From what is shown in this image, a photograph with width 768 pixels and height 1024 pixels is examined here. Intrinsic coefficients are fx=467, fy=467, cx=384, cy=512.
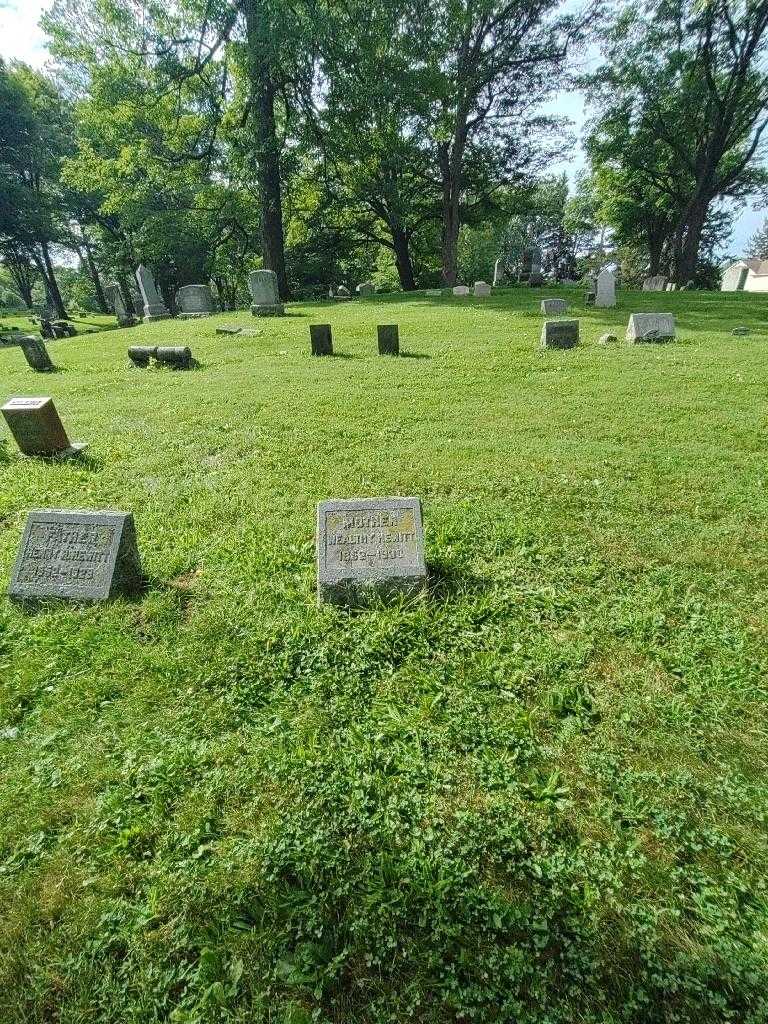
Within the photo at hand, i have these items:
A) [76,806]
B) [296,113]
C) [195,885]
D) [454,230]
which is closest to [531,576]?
[195,885]

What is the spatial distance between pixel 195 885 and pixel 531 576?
262cm

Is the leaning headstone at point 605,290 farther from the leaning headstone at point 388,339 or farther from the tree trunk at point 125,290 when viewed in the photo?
the tree trunk at point 125,290

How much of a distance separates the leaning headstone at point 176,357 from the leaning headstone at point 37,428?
481 centimetres

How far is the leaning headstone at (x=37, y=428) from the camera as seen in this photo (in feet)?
18.0

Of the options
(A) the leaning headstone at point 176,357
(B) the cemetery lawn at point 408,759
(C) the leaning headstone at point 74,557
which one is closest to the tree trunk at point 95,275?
(A) the leaning headstone at point 176,357

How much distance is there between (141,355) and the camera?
1051 cm

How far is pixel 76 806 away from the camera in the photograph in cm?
210

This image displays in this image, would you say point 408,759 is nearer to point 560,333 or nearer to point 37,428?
point 37,428

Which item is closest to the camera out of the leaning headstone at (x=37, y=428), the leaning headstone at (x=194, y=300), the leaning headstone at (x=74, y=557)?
the leaning headstone at (x=74, y=557)

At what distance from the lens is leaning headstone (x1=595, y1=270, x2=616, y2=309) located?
14.0 meters

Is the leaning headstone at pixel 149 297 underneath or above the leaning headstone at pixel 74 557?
above

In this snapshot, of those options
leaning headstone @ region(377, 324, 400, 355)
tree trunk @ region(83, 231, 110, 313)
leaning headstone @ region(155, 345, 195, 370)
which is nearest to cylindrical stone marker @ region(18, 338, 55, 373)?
leaning headstone @ region(155, 345, 195, 370)

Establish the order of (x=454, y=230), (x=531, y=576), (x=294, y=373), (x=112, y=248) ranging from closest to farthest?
(x=531, y=576), (x=294, y=373), (x=454, y=230), (x=112, y=248)

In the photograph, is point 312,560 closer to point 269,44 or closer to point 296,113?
point 269,44
